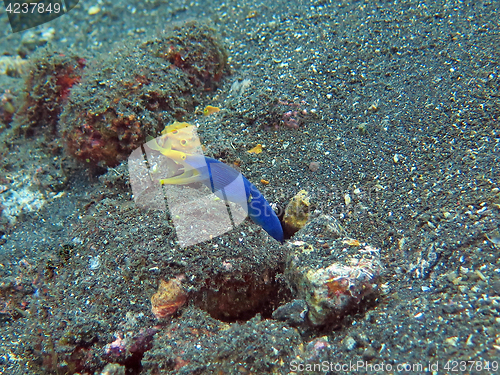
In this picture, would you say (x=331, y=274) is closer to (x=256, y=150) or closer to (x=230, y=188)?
(x=230, y=188)

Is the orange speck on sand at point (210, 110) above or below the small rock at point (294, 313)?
above

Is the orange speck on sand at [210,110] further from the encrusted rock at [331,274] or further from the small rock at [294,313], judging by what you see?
the small rock at [294,313]

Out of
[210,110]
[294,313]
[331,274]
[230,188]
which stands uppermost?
[210,110]

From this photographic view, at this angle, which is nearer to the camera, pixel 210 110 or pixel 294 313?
pixel 294 313

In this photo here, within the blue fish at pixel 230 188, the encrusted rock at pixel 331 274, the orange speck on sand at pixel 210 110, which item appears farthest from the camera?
the orange speck on sand at pixel 210 110

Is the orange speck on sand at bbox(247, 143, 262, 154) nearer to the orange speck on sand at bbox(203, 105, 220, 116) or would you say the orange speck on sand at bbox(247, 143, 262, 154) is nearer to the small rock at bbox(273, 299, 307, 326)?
the orange speck on sand at bbox(203, 105, 220, 116)

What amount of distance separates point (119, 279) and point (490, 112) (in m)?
3.55

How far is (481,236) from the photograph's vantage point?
1978mm

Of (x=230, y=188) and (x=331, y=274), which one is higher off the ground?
(x=230, y=188)

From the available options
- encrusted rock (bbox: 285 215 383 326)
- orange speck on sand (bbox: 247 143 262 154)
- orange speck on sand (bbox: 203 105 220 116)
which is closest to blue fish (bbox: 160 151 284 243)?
encrusted rock (bbox: 285 215 383 326)

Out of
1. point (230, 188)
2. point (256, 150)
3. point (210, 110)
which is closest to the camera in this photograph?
point (230, 188)

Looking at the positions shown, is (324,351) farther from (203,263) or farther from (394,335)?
(203,263)

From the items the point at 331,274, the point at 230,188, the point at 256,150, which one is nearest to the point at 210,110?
the point at 256,150

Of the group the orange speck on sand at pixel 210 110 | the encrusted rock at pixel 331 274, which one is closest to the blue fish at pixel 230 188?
the encrusted rock at pixel 331 274
